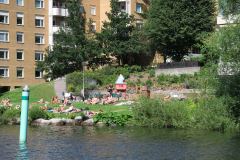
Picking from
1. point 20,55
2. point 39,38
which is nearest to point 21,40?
point 20,55

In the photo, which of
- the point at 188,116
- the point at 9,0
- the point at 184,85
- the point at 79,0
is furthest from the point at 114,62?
the point at 188,116

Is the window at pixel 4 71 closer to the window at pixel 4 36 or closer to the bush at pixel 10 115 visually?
the window at pixel 4 36

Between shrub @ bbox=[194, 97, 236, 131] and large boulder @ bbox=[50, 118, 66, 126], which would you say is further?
large boulder @ bbox=[50, 118, 66, 126]

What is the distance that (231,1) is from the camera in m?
36.5

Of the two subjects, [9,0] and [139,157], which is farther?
[9,0]

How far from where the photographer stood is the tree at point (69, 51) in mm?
79750

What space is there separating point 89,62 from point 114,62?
4.17m

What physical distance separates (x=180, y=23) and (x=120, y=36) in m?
10.7

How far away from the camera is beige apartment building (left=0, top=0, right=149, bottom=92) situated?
88.2 meters

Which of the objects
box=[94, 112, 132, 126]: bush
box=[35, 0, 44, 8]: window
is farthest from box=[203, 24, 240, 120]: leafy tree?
box=[35, 0, 44, 8]: window

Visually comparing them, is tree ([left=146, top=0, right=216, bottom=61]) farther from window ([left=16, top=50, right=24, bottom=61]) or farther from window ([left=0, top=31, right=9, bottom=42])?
window ([left=0, top=31, right=9, bottom=42])

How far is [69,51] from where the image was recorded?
261 feet

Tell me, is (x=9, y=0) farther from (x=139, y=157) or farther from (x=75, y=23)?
(x=139, y=157)

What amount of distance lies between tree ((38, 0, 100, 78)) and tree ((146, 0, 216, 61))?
9658 mm
